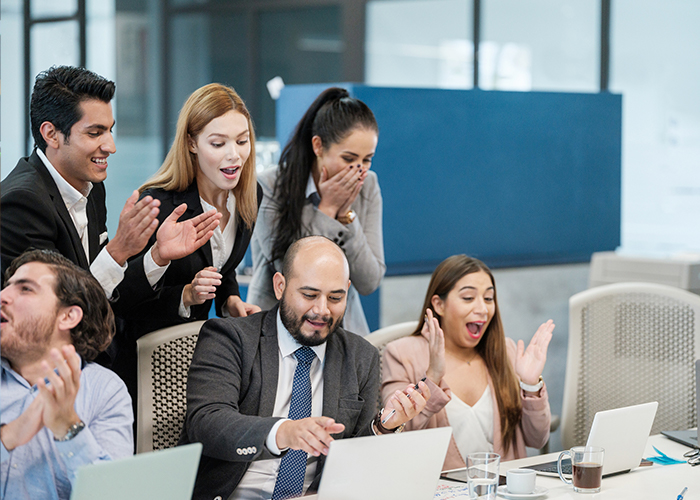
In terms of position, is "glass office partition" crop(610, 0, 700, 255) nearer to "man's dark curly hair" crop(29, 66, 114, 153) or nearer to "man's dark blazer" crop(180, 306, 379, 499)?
"man's dark blazer" crop(180, 306, 379, 499)

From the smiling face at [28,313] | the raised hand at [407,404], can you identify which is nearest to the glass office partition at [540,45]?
the raised hand at [407,404]

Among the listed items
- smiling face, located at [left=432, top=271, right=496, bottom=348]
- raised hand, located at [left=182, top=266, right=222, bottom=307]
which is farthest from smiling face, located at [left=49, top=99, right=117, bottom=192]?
smiling face, located at [left=432, top=271, right=496, bottom=348]

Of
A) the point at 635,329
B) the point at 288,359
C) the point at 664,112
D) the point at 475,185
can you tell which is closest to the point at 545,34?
the point at 664,112

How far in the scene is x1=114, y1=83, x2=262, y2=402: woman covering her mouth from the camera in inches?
87.5

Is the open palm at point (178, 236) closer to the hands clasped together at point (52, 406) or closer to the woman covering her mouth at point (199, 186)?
the woman covering her mouth at point (199, 186)

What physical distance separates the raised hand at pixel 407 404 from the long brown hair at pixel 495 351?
2.03ft

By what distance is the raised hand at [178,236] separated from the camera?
6.68 ft

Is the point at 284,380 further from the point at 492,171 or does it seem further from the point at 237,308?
the point at 492,171

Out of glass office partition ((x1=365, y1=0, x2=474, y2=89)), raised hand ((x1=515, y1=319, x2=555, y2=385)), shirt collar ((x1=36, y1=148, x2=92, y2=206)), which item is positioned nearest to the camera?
shirt collar ((x1=36, y1=148, x2=92, y2=206))

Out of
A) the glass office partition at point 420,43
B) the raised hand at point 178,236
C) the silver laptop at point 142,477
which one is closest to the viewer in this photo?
the silver laptop at point 142,477

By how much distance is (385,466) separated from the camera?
1.66 meters

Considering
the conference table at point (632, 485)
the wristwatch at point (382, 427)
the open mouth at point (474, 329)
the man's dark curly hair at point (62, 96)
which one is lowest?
the conference table at point (632, 485)

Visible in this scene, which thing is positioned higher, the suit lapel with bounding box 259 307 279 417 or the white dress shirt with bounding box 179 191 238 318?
the white dress shirt with bounding box 179 191 238 318

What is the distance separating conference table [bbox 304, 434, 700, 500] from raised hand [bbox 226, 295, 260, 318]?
2.11ft
